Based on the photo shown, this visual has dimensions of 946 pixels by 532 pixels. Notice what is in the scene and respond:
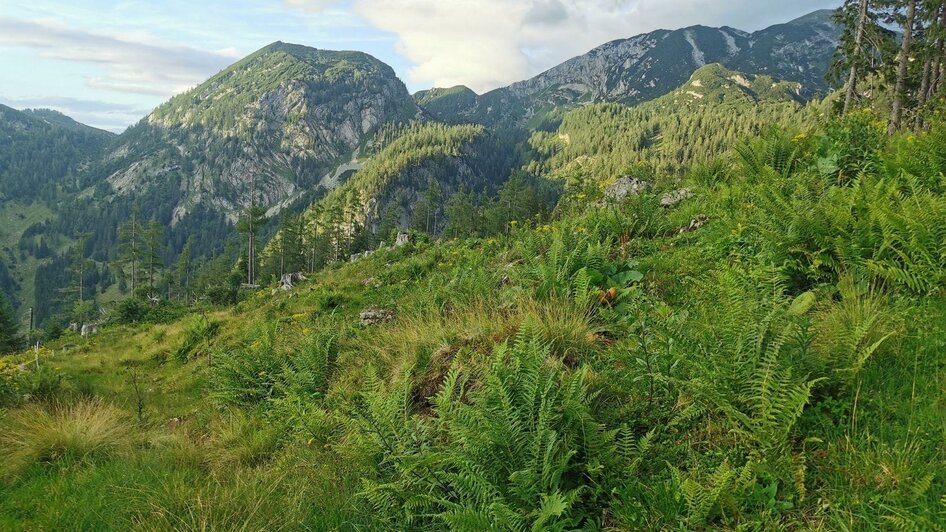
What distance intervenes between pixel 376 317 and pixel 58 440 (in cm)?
510

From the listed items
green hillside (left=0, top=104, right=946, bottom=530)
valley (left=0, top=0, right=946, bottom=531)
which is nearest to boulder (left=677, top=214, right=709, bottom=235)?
valley (left=0, top=0, right=946, bottom=531)

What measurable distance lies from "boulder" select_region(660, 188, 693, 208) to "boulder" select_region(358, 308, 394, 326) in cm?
609

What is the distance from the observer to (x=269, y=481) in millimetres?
3766

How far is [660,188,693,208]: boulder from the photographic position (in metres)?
9.57

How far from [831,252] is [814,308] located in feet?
2.63

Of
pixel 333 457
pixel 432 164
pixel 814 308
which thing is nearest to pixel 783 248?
pixel 814 308

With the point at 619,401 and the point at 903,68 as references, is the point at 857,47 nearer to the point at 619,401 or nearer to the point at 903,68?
the point at 903,68

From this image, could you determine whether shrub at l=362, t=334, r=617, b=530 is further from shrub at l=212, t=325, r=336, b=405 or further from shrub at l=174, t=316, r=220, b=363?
shrub at l=174, t=316, r=220, b=363

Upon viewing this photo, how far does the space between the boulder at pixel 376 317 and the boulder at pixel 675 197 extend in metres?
6.09

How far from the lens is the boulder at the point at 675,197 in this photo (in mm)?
9570

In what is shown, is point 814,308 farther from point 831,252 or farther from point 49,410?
point 49,410

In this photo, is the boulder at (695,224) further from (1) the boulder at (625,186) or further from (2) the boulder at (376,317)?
(2) the boulder at (376,317)

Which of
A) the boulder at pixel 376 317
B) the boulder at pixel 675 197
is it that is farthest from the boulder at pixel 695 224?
the boulder at pixel 376 317

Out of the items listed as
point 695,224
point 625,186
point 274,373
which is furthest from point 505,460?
point 625,186
